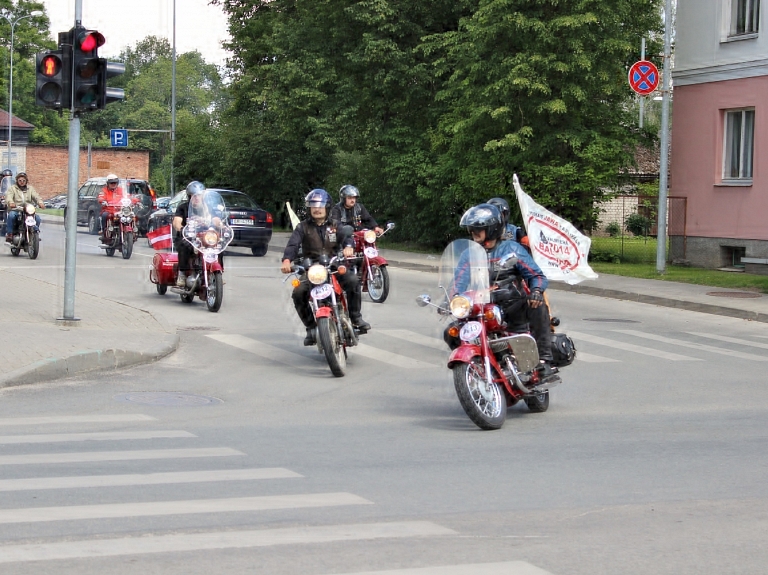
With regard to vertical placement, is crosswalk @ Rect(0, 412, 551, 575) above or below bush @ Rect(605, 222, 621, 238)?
below

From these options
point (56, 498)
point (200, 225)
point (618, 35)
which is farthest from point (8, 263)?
point (56, 498)

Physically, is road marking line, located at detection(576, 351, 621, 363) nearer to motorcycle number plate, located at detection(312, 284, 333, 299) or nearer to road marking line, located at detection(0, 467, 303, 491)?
motorcycle number plate, located at detection(312, 284, 333, 299)

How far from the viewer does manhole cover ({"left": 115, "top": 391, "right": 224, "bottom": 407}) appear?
10.2 metres

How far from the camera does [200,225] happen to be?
17.3m

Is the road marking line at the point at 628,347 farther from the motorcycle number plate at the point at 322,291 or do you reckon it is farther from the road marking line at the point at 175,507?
the road marking line at the point at 175,507

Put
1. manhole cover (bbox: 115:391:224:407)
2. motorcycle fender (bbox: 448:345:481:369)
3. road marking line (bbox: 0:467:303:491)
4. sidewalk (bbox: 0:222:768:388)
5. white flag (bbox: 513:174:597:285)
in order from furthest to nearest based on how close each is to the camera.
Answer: white flag (bbox: 513:174:597:285), sidewalk (bbox: 0:222:768:388), manhole cover (bbox: 115:391:224:407), motorcycle fender (bbox: 448:345:481:369), road marking line (bbox: 0:467:303:491)

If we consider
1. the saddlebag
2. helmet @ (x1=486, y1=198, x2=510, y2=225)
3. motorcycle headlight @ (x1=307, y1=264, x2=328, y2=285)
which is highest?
helmet @ (x1=486, y1=198, x2=510, y2=225)

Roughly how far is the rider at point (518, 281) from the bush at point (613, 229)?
38155mm

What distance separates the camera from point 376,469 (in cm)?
757

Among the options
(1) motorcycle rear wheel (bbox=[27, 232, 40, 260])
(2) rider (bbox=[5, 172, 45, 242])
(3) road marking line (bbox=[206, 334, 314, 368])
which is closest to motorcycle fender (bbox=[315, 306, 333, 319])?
(3) road marking line (bbox=[206, 334, 314, 368])

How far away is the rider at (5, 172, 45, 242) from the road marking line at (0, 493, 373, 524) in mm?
20738

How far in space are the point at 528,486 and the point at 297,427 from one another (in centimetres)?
252

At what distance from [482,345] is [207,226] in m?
8.98

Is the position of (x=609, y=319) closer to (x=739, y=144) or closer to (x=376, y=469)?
(x=376, y=469)
